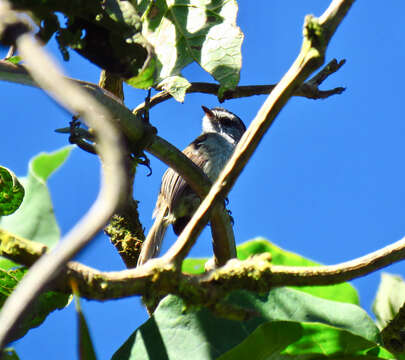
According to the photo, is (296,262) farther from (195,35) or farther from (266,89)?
(266,89)

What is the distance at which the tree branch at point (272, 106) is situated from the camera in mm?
1035

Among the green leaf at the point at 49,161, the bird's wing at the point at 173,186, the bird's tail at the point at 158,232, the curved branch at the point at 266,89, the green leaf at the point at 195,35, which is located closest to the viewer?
the green leaf at the point at 49,161

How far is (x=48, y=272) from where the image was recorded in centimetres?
60

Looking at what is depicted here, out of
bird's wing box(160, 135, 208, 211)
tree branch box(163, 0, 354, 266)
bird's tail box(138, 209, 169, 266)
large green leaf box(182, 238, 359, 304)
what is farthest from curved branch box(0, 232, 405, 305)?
bird's wing box(160, 135, 208, 211)

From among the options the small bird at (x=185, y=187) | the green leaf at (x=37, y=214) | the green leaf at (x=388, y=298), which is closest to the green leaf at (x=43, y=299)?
the green leaf at (x=37, y=214)

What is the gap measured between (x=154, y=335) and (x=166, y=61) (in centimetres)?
83

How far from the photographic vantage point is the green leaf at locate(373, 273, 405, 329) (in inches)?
75.0


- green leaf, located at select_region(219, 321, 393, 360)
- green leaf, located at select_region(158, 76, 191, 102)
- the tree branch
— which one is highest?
green leaf, located at select_region(158, 76, 191, 102)

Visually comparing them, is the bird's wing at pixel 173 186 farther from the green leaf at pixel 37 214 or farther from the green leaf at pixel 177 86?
the green leaf at pixel 37 214

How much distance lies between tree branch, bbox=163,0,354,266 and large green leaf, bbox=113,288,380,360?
0.35 metres

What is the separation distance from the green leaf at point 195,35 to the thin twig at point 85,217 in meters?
1.10

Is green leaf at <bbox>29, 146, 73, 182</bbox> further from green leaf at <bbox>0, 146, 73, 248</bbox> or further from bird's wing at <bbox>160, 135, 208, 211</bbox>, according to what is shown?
bird's wing at <bbox>160, 135, 208, 211</bbox>

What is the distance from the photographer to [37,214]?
126 cm

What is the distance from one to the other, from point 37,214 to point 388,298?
3.96ft
